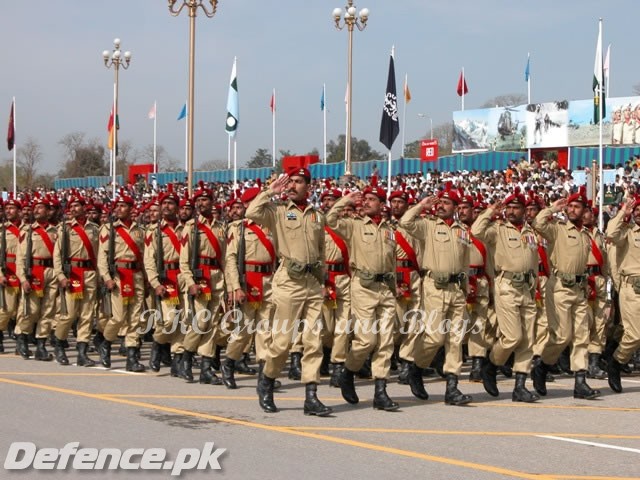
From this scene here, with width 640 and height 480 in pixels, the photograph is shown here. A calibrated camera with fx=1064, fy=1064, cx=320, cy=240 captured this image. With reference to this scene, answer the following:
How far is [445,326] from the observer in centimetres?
1046

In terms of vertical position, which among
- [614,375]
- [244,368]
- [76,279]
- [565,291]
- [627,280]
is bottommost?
Result: [244,368]

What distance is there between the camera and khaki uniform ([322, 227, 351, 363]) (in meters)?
11.7

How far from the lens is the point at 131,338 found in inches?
506

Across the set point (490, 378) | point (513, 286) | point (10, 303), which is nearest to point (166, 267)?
point (10, 303)

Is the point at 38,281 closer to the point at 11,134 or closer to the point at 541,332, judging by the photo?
the point at 541,332

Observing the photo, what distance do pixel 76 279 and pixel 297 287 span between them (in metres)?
4.85

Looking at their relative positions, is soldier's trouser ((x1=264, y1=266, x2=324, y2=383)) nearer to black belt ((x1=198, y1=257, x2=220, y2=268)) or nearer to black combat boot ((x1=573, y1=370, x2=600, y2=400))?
black belt ((x1=198, y1=257, x2=220, y2=268))

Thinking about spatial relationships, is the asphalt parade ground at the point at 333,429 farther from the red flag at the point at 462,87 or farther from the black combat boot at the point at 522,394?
the red flag at the point at 462,87

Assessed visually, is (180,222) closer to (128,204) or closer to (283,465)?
(128,204)

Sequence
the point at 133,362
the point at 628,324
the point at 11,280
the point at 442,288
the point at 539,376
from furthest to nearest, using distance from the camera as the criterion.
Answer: the point at 11,280
the point at 133,362
the point at 628,324
the point at 539,376
the point at 442,288

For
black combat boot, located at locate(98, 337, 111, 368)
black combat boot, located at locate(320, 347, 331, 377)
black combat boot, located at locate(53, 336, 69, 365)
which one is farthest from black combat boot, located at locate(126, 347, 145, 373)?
black combat boot, located at locate(320, 347, 331, 377)

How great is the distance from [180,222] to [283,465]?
6.07 metres

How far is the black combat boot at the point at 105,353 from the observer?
13.2 m

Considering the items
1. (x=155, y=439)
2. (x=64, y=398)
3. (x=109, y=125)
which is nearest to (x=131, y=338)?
(x=64, y=398)
